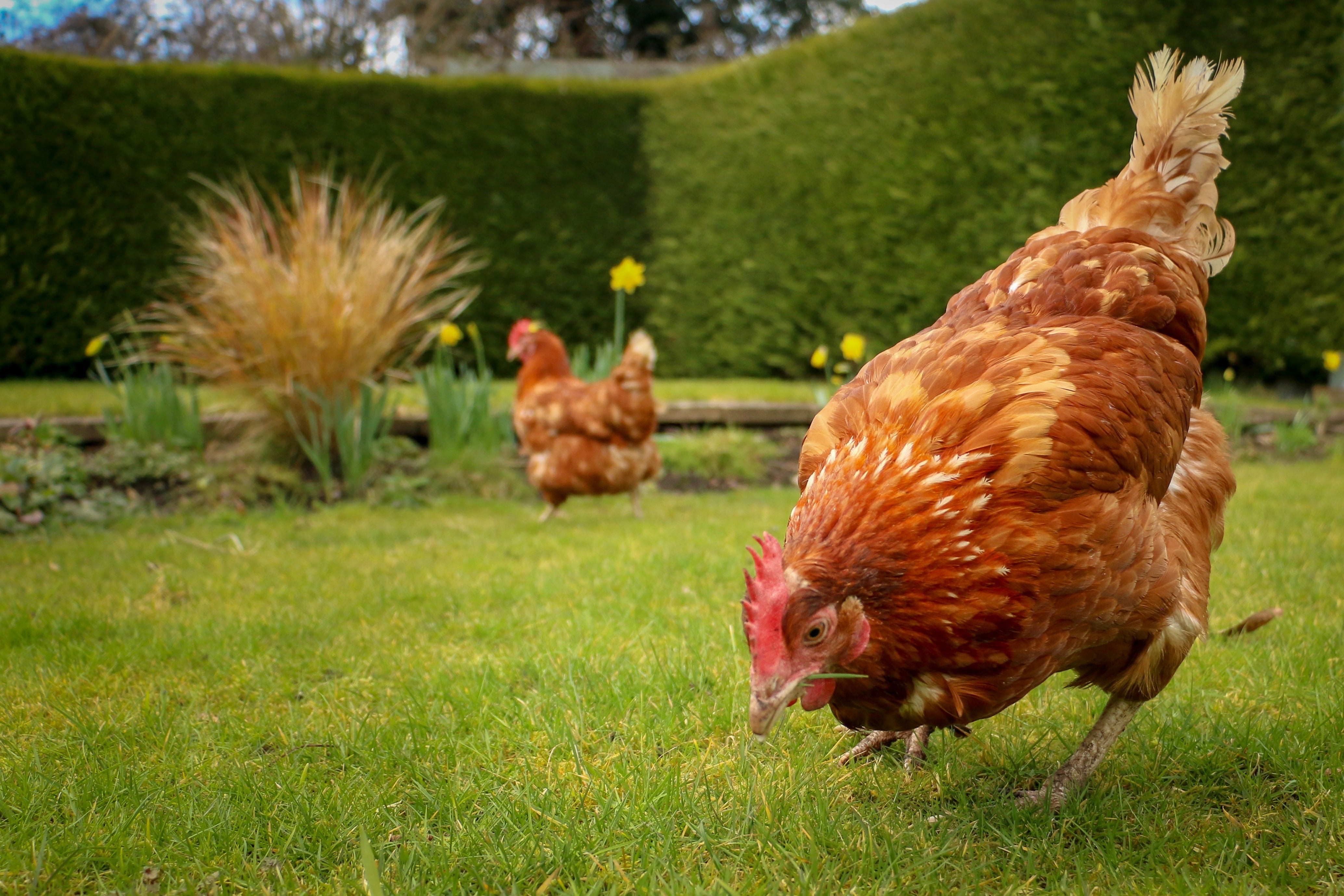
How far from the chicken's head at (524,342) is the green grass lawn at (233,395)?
0.75 metres

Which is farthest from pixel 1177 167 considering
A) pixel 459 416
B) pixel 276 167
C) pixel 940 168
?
pixel 276 167

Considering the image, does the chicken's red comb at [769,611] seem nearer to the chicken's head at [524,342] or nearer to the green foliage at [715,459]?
the chicken's head at [524,342]

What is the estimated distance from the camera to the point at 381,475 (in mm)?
5840

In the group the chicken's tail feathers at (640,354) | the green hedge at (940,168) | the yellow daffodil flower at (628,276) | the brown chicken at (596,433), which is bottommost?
the brown chicken at (596,433)

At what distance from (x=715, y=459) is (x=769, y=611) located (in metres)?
5.07

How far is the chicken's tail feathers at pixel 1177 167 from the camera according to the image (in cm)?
230

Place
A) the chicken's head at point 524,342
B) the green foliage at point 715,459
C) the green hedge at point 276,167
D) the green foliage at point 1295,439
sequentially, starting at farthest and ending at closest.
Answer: the green hedge at point 276,167 → the green foliage at point 1295,439 → the green foliage at point 715,459 → the chicken's head at point 524,342

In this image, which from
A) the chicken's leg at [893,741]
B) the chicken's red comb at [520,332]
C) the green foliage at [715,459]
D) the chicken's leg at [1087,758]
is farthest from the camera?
the green foliage at [715,459]

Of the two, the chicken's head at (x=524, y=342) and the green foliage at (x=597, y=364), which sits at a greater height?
the chicken's head at (x=524, y=342)

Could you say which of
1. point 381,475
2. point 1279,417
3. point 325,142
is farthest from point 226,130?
point 1279,417

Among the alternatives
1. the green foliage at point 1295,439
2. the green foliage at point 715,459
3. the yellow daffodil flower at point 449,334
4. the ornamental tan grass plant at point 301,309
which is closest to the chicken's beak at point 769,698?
the ornamental tan grass plant at point 301,309

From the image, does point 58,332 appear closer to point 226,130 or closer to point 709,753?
Answer: point 226,130

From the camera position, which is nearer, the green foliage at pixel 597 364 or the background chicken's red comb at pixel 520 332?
the background chicken's red comb at pixel 520 332

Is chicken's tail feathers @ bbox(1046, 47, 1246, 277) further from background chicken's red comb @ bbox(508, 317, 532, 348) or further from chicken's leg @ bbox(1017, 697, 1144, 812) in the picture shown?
background chicken's red comb @ bbox(508, 317, 532, 348)
